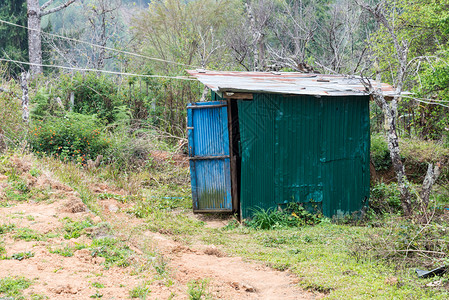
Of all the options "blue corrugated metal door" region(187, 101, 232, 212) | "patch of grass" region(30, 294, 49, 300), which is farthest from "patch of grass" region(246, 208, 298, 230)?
"patch of grass" region(30, 294, 49, 300)

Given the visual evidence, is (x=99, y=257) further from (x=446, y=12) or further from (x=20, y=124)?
(x=446, y=12)

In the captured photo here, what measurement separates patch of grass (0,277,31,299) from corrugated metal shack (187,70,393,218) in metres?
4.13

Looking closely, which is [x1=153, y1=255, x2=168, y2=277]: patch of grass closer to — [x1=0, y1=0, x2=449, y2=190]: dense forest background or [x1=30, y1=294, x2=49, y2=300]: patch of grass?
[x1=30, y1=294, x2=49, y2=300]: patch of grass

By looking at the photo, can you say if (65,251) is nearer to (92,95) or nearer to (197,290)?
(197,290)

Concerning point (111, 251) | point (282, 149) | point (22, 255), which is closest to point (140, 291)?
point (111, 251)

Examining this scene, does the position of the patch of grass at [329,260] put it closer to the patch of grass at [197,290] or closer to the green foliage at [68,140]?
the patch of grass at [197,290]

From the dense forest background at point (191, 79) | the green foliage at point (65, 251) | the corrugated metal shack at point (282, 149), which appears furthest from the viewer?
the dense forest background at point (191, 79)

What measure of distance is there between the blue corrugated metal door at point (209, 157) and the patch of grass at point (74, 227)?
2.42 meters

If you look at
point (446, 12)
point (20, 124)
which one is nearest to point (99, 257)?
point (20, 124)

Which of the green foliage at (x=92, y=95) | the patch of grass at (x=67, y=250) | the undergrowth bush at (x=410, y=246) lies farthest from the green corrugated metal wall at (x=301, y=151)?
the green foliage at (x=92, y=95)

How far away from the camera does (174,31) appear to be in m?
21.0

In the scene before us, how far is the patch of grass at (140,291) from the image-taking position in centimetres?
407

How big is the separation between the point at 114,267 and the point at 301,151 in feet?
13.6

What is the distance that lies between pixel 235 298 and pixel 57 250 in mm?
2209
